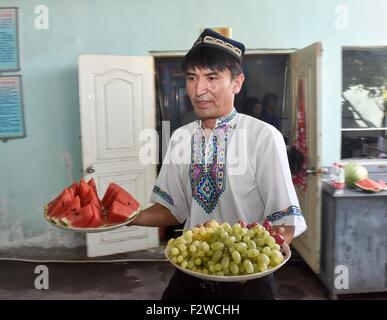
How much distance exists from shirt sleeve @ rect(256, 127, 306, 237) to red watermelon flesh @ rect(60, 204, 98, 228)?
1.93 ft

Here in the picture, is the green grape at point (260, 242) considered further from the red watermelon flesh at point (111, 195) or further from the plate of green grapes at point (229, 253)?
the red watermelon flesh at point (111, 195)

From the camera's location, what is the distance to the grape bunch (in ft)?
3.61

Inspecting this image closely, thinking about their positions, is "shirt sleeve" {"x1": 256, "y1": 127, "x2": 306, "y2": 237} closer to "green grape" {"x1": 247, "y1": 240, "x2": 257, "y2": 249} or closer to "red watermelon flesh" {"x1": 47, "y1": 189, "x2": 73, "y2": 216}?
"green grape" {"x1": 247, "y1": 240, "x2": 257, "y2": 249}

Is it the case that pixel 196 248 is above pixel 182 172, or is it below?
below

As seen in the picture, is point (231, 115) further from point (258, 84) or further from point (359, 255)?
point (258, 84)

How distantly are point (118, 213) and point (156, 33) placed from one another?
92.1 inches

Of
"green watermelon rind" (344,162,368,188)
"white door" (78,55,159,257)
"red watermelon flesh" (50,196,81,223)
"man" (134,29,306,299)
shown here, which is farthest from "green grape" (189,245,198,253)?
"white door" (78,55,159,257)

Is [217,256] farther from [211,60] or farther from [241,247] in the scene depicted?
[211,60]

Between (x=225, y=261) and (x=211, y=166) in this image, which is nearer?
(x=225, y=261)

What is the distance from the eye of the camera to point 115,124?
3.39 metres

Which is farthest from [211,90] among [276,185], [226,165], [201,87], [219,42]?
[276,185]

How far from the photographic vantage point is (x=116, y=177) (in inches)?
136
